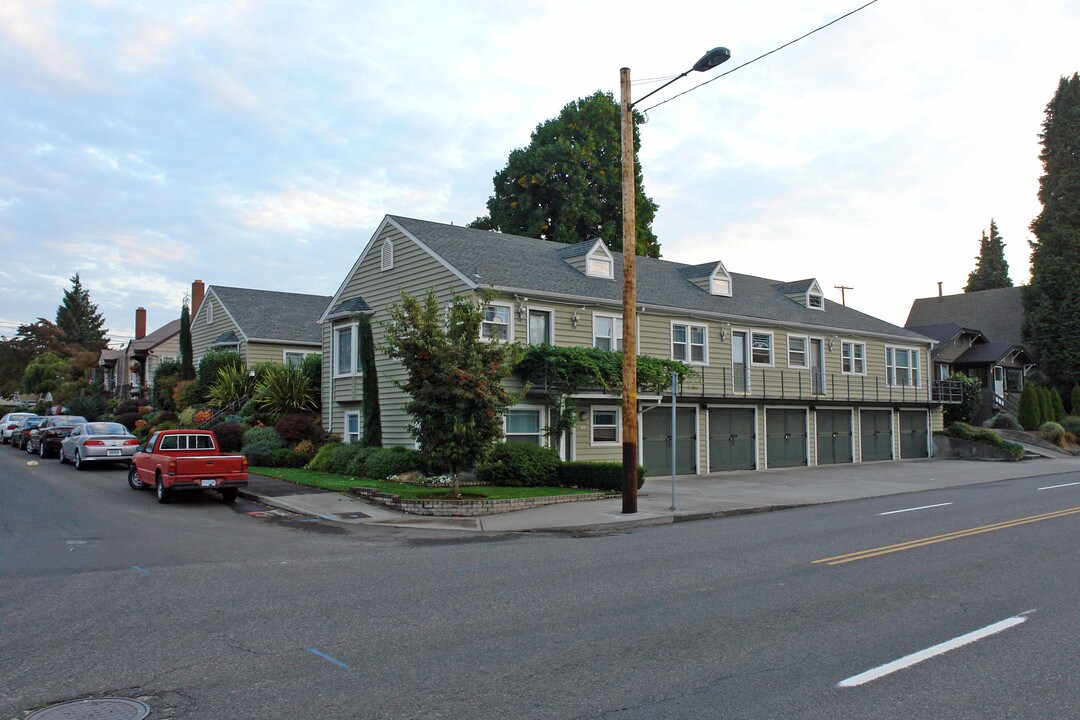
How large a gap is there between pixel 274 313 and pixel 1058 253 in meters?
46.8

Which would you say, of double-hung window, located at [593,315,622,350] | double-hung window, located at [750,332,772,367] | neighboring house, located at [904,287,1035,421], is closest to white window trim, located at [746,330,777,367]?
double-hung window, located at [750,332,772,367]

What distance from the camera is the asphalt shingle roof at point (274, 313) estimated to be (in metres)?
38.3

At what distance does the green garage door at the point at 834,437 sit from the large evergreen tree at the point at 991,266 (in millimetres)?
51788

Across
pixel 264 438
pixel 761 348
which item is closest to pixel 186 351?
pixel 264 438

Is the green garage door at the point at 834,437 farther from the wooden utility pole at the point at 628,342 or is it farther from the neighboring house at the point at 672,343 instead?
the wooden utility pole at the point at 628,342

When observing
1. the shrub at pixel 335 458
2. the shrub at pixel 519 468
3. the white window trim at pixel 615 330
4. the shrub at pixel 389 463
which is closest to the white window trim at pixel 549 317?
the white window trim at pixel 615 330

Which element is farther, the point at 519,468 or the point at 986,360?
the point at 986,360

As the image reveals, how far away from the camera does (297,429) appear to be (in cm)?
2694

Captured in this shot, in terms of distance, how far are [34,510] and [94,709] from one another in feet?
43.5

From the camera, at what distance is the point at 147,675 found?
6129 mm

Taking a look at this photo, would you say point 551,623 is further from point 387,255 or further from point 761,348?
point 761,348

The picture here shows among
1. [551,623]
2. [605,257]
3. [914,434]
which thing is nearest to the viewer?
[551,623]

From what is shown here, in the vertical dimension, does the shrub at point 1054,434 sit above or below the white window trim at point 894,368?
below

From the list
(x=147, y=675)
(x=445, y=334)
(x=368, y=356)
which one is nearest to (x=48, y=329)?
(x=368, y=356)
